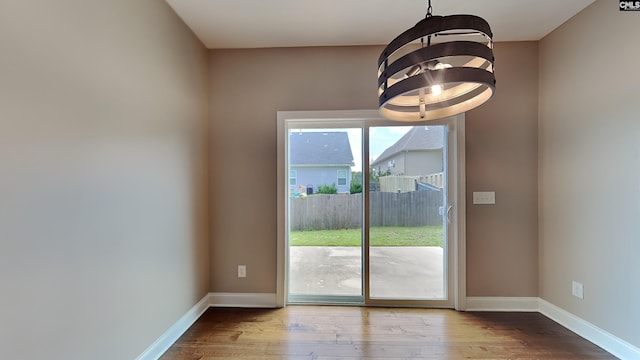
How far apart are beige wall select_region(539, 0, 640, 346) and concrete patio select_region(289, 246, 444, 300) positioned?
106cm

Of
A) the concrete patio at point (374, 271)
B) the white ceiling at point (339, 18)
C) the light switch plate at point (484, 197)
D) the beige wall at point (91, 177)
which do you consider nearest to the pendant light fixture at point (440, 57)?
the white ceiling at point (339, 18)

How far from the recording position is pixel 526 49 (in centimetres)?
283

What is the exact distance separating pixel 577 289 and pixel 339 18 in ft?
10.1

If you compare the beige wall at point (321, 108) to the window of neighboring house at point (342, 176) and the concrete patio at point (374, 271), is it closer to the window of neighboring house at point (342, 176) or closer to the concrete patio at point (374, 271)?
the concrete patio at point (374, 271)

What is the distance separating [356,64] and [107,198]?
7.96 ft

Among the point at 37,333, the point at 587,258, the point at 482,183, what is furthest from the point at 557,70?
the point at 37,333

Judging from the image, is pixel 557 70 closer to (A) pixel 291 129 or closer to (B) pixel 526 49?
(B) pixel 526 49

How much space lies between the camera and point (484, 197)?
2857 millimetres

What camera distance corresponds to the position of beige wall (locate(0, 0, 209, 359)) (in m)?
1.19

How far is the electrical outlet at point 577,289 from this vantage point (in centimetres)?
238

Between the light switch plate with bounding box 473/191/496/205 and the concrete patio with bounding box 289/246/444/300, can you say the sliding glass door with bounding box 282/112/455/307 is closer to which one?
the concrete patio with bounding box 289/246/444/300

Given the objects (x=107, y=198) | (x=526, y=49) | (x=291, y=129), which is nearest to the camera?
(x=107, y=198)

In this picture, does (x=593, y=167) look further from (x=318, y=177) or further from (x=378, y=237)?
(x=318, y=177)

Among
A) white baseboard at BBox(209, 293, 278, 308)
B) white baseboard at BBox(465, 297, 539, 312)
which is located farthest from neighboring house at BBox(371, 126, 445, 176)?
white baseboard at BBox(209, 293, 278, 308)
